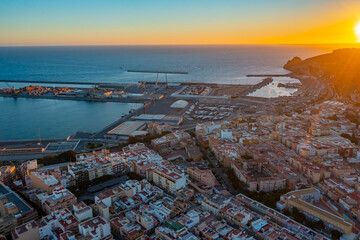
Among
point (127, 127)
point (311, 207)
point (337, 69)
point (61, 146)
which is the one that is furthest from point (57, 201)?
point (337, 69)

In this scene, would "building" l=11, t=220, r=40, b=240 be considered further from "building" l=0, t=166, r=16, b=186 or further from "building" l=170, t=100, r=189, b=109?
"building" l=170, t=100, r=189, b=109

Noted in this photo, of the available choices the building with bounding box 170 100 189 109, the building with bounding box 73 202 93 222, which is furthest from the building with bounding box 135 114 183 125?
the building with bounding box 73 202 93 222

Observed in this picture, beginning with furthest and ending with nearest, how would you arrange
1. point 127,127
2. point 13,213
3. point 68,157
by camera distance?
point 127,127
point 68,157
point 13,213

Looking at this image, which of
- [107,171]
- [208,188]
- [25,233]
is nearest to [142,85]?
[107,171]

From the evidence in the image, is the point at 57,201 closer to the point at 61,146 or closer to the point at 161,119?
the point at 61,146

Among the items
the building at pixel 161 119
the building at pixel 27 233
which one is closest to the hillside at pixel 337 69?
the building at pixel 161 119

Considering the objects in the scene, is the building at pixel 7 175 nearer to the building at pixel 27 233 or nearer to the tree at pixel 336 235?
the building at pixel 27 233

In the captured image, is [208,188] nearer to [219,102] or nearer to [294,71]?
[219,102]
